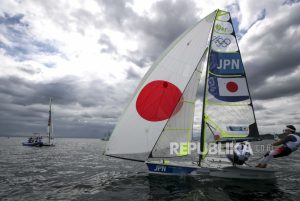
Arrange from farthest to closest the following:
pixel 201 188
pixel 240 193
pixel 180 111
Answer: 1. pixel 180 111
2. pixel 201 188
3. pixel 240 193

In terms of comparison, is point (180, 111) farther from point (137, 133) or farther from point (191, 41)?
point (191, 41)

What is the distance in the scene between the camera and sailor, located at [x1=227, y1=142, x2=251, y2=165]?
12.4 metres

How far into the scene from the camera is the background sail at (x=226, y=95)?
13242mm

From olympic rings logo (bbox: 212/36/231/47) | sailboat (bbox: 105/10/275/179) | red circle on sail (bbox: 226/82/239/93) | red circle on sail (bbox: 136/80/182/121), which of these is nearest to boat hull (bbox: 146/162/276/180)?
sailboat (bbox: 105/10/275/179)

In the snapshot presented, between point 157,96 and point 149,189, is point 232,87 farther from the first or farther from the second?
point 149,189

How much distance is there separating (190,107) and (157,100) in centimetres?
179

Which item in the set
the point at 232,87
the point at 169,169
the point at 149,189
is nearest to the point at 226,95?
the point at 232,87

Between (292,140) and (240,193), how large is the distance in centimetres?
372

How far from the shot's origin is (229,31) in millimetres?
13953

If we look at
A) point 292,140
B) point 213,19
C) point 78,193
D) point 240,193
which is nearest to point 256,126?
point 292,140

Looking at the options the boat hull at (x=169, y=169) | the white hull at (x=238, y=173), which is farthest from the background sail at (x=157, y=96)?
the white hull at (x=238, y=173)

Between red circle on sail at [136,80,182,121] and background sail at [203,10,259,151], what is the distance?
1829 millimetres

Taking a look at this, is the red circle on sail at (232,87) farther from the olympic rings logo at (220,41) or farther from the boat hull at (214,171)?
the boat hull at (214,171)

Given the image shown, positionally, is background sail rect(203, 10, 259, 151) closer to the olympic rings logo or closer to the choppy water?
the olympic rings logo
